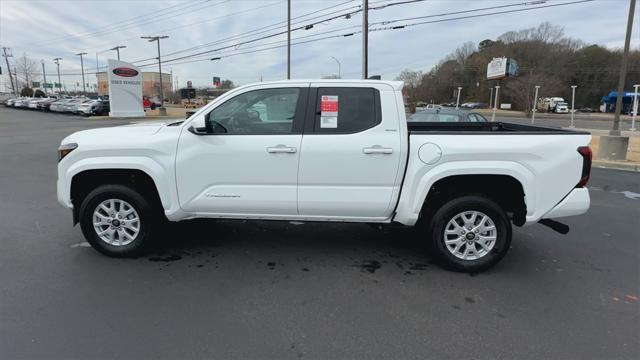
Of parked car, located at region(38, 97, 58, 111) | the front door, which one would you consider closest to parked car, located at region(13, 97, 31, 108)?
parked car, located at region(38, 97, 58, 111)

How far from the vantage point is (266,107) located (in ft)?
14.0

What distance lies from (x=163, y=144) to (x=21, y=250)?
7.02 feet

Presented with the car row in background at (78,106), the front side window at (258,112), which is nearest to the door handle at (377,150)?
the front side window at (258,112)

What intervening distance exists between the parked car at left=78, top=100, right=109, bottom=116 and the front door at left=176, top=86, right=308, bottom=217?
39.5 m

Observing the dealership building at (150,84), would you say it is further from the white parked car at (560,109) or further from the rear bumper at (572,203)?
the rear bumper at (572,203)

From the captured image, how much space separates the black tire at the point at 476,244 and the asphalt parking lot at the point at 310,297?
125 millimetres

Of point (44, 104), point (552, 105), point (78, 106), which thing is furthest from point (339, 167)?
point (552, 105)

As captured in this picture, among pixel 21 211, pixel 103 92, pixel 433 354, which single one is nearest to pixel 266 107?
pixel 433 354

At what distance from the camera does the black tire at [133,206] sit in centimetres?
426

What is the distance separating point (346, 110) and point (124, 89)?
35279 millimetres

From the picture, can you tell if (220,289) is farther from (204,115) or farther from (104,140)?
(104,140)

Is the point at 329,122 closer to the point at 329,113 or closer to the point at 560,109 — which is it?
the point at 329,113

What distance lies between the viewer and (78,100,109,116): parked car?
37906 mm

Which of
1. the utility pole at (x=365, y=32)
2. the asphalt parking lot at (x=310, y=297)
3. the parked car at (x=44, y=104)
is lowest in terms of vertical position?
the asphalt parking lot at (x=310, y=297)
